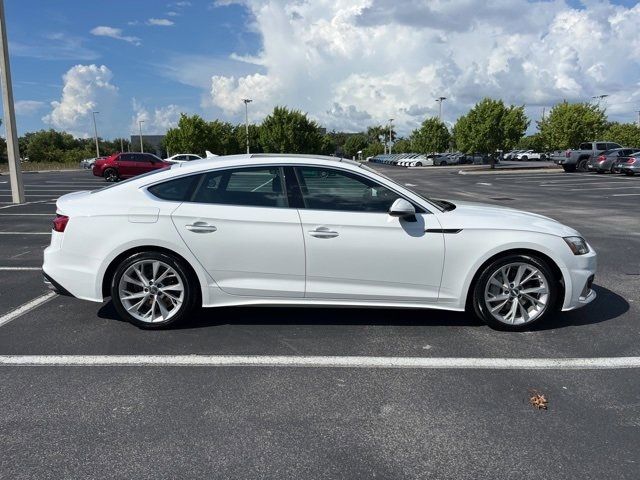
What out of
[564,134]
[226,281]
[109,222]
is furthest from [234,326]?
[564,134]

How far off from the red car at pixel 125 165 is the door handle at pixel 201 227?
25989 mm

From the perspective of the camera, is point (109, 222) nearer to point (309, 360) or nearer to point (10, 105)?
point (309, 360)

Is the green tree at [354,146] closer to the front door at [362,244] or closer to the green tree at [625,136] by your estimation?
the green tree at [625,136]

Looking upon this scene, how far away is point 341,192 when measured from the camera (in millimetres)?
4438

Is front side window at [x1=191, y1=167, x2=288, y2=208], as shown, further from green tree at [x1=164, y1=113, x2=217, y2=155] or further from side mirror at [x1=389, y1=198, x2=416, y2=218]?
green tree at [x1=164, y1=113, x2=217, y2=155]

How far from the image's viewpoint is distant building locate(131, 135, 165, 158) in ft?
321

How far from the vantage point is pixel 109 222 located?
4.43 meters

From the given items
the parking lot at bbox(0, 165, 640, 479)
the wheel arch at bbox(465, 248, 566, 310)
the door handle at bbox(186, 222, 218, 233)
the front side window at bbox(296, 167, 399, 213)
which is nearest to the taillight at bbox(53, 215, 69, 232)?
the parking lot at bbox(0, 165, 640, 479)

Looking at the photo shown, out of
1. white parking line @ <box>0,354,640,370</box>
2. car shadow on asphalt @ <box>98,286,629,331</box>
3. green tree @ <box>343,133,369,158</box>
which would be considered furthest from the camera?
green tree @ <box>343,133,369,158</box>

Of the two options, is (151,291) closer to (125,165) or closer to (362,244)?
(362,244)

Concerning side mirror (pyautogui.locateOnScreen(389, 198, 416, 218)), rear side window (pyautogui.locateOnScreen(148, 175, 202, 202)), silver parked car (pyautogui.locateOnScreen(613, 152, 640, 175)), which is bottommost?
silver parked car (pyautogui.locateOnScreen(613, 152, 640, 175))

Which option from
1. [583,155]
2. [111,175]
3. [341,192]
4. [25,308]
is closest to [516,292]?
[341,192]

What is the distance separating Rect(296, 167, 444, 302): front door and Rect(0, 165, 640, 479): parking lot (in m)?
0.42

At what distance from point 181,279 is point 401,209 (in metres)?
2.01
